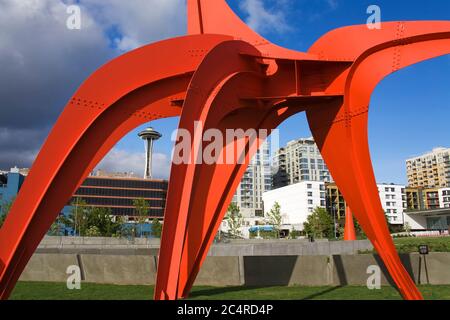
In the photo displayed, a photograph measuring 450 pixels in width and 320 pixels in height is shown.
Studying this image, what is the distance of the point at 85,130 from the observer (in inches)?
424

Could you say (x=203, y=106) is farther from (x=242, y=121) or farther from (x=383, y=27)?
(x=383, y=27)

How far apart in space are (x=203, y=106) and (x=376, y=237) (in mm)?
6568

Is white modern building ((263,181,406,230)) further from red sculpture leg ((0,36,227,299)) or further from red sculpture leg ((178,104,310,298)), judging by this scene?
red sculpture leg ((0,36,227,299))

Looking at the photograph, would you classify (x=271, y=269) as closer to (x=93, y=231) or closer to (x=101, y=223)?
(x=93, y=231)

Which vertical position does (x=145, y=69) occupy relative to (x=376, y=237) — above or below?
above

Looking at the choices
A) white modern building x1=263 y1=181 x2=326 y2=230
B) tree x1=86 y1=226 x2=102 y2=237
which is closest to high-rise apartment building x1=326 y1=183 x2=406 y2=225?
white modern building x1=263 y1=181 x2=326 y2=230

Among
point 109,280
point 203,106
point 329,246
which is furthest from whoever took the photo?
point 329,246

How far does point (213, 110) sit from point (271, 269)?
27.2ft

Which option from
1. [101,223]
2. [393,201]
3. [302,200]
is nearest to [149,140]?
[302,200]

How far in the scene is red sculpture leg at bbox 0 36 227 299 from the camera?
9633mm

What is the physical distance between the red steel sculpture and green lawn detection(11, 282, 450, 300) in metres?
1.64

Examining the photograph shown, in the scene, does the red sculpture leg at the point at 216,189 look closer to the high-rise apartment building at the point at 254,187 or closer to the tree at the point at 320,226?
the tree at the point at 320,226

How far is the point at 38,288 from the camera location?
16.4 metres
